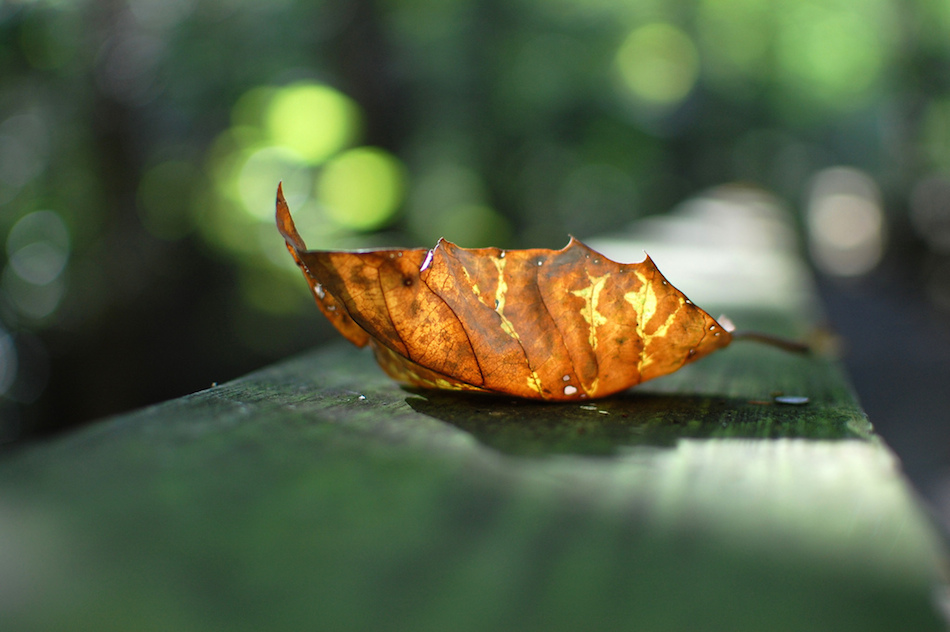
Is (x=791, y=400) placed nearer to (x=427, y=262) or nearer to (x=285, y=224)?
(x=427, y=262)

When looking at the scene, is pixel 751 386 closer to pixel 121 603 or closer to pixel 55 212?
pixel 121 603

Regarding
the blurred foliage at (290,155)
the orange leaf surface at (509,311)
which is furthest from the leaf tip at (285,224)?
the blurred foliage at (290,155)

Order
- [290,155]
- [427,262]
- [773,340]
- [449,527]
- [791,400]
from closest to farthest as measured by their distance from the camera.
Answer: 1. [449,527]
2. [427,262]
3. [791,400]
4. [773,340]
5. [290,155]

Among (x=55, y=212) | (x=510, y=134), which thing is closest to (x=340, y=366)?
(x=55, y=212)

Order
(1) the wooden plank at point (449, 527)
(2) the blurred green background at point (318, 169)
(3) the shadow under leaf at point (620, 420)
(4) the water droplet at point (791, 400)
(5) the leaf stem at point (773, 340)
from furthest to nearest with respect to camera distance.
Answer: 1. (2) the blurred green background at point (318, 169)
2. (5) the leaf stem at point (773, 340)
3. (4) the water droplet at point (791, 400)
4. (3) the shadow under leaf at point (620, 420)
5. (1) the wooden plank at point (449, 527)

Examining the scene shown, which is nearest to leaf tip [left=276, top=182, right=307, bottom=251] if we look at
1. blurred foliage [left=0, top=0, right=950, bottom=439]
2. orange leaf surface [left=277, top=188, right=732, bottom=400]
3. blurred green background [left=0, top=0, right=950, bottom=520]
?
orange leaf surface [left=277, top=188, right=732, bottom=400]

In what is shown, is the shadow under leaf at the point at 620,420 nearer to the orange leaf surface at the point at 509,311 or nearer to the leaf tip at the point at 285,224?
the orange leaf surface at the point at 509,311

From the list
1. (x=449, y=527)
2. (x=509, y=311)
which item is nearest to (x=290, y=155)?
(x=509, y=311)
